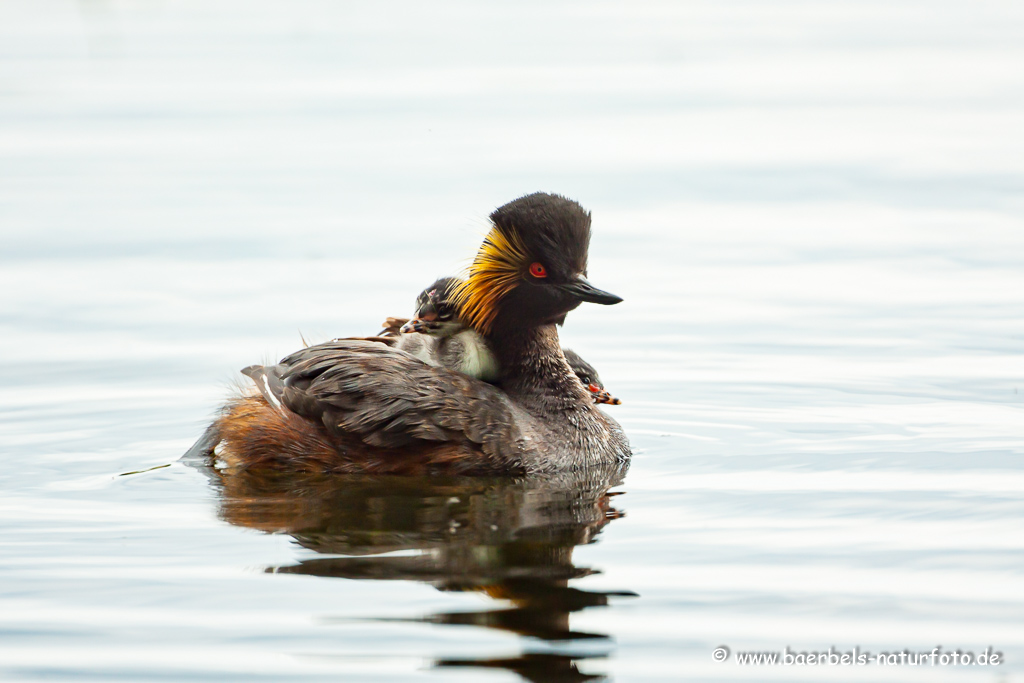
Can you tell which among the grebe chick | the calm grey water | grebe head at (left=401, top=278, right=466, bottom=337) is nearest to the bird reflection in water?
the calm grey water

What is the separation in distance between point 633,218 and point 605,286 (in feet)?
6.52

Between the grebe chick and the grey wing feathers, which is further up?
the grebe chick

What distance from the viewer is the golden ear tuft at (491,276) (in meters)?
8.66

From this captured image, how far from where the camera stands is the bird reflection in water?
6.01m

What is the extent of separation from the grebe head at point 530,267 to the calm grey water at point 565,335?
37 cm

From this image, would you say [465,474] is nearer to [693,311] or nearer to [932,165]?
[693,311]

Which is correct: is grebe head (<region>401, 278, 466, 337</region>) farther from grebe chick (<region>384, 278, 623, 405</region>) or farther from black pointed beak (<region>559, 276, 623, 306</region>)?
black pointed beak (<region>559, 276, 623, 306</region>)

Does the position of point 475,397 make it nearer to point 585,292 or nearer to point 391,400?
point 391,400

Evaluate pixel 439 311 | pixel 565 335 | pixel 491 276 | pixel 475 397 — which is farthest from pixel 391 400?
pixel 565 335

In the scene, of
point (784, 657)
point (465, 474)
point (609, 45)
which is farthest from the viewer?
point (609, 45)

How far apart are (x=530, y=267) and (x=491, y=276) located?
238 millimetres

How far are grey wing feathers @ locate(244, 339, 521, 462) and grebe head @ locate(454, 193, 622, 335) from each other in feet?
1.62

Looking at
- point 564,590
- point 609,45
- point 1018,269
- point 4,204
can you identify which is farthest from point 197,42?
point 564,590

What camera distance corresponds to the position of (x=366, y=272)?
1272 centimetres
